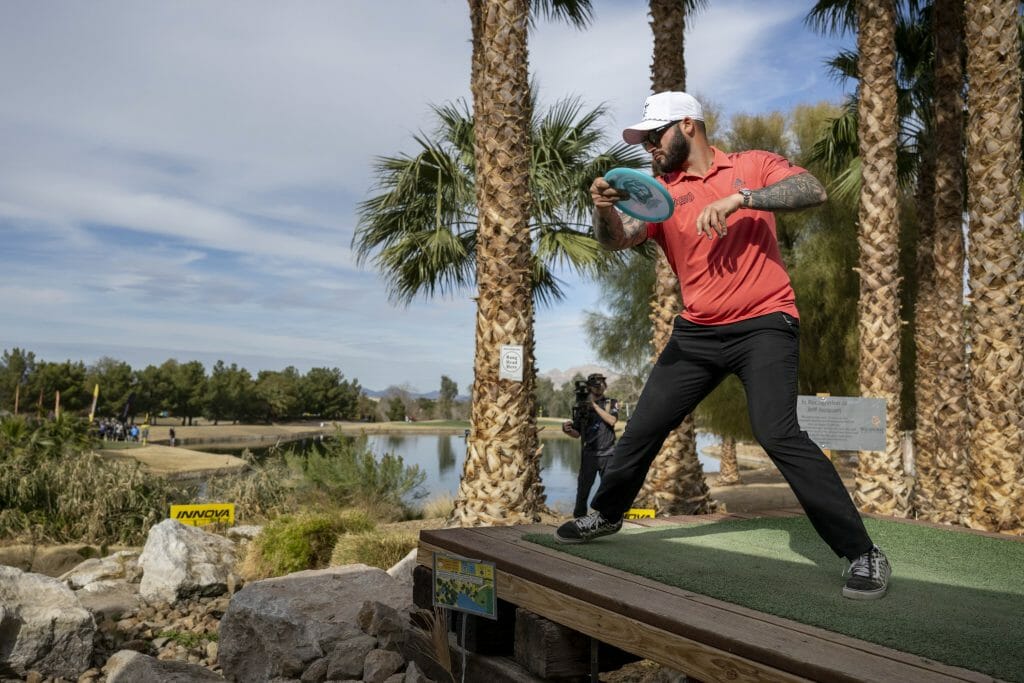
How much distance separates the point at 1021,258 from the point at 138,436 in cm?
5361

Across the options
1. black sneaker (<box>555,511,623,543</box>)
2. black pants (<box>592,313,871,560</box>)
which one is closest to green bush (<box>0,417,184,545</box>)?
black sneaker (<box>555,511,623,543</box>)

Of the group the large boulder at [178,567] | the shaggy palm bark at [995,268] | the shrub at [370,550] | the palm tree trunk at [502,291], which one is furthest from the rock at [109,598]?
the shaggy palm bark at [995,268]

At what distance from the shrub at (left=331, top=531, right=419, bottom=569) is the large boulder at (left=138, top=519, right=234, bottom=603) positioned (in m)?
1.12

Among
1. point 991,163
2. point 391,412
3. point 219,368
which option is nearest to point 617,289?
point 991,163

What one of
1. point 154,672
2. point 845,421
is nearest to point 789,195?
point 154,672

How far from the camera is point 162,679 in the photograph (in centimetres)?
427

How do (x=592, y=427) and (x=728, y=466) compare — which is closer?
(x=592, y=427)

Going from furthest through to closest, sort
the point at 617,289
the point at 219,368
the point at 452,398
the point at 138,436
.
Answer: the point at 452,398
the point at 219,368
the point at 138,436
the point at 617,289

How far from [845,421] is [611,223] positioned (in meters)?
4.68

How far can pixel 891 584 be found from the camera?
10.8ft

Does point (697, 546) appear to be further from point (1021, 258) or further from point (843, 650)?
point (1021, 258)

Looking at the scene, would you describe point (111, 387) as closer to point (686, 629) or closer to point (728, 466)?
point (728, 466)

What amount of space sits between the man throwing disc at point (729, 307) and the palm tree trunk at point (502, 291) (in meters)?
3.55

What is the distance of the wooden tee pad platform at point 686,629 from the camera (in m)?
2.27
